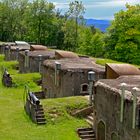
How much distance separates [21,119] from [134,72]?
7.29 m

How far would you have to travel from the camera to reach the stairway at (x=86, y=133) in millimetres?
22344

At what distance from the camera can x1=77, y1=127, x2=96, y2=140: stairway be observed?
22344 millimetres

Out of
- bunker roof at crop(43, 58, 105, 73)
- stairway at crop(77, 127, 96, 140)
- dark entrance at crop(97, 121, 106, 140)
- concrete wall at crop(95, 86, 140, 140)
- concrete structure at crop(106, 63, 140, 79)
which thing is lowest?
stairway at crop(77, 127, 96, 140)

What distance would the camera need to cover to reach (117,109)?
19250 millimetres

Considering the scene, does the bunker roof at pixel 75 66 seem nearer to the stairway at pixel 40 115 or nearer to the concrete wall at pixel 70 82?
the concrete wall at pixel 70 82

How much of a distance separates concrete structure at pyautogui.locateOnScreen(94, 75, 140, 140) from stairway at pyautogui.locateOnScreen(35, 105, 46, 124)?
131 inches

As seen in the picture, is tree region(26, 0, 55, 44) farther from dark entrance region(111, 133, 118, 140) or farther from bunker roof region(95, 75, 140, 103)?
dark entrance region(111, 133, 118, 140)

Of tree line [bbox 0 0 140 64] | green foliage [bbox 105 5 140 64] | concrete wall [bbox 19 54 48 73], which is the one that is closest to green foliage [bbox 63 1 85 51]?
tree line [bbox 0 0 140 64]

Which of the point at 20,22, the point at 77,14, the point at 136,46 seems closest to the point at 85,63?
the point at 136,46

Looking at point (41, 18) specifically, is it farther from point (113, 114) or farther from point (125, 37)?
point (113, 114)

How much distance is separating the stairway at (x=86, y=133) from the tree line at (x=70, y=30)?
31.0 metres

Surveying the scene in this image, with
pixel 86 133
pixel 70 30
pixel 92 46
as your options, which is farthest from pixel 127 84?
pixel 70 30

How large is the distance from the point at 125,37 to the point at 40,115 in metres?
31.3

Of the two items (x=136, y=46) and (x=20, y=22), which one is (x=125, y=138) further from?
(x=20, y=22)
